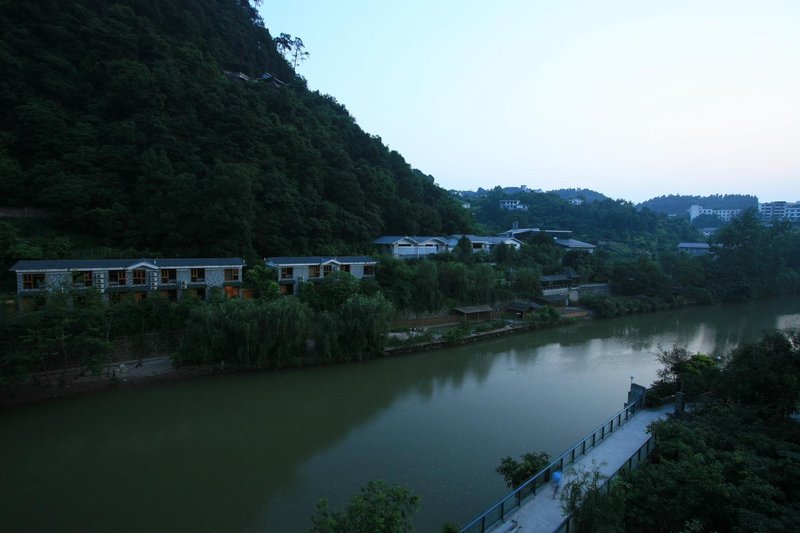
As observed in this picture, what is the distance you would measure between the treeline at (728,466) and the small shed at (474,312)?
40.5 feet

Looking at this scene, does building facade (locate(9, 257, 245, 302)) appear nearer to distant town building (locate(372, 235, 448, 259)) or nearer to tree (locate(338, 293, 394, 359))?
tree (locate(338, 293, 394, 359))

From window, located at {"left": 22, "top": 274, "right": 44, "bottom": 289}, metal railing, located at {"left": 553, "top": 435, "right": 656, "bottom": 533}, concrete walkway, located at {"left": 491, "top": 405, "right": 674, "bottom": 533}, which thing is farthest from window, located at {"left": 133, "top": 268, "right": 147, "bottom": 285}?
metal railing, located at {"left": 553, "top": 435, "right": 656, "bottom": 533}

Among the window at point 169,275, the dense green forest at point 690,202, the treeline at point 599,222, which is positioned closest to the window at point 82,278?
the window at point 169,275

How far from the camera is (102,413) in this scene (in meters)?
11.1

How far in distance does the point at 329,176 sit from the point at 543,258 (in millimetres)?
15562

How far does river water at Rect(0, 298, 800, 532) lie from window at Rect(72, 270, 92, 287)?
445 centimetres

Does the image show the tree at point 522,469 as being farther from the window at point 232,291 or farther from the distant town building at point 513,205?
the distant town building at point 513,205

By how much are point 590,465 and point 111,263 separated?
16003 mm

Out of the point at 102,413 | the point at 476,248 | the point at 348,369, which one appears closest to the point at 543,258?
the point at 476,248

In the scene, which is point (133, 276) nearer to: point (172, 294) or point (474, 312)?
point (172, 294)

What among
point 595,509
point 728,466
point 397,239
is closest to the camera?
point 595,509

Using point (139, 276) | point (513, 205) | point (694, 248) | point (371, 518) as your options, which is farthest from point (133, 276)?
point (513, 205)

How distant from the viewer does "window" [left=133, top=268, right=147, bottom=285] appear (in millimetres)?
15599

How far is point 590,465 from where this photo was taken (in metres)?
7.26
